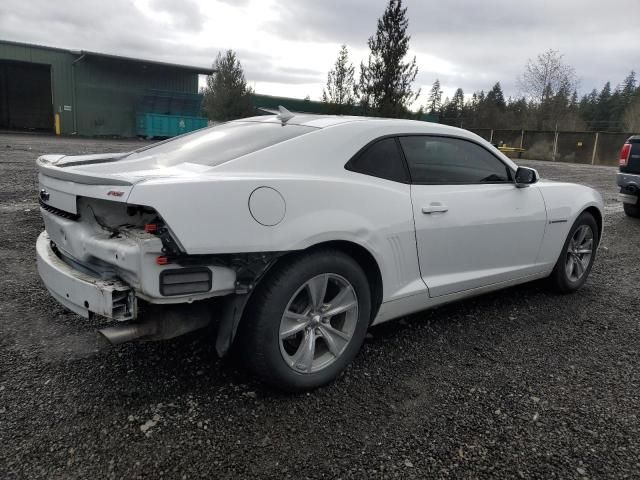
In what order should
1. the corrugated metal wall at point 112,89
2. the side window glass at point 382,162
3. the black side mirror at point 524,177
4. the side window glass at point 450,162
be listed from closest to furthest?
1. the side window glass at point 382,162
2. the side window glass at point 450,162
3. the black side mirror at point 524,177
4. the corrugated metal wall at point 112,89

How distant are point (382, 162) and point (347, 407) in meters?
1.43

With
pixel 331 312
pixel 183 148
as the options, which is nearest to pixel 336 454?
pixel 331 312

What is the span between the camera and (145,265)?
2.13m

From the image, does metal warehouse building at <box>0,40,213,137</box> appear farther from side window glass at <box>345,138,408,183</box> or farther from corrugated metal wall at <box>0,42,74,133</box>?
side window glass at <box>345,138,408,183</box>

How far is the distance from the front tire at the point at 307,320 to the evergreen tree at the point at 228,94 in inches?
1237

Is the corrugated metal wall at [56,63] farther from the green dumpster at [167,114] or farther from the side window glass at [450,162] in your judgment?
the side window glass at [450,162]

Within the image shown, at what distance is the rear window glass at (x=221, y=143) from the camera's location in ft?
9.12

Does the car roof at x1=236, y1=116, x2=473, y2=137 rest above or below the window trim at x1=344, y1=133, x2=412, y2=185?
above

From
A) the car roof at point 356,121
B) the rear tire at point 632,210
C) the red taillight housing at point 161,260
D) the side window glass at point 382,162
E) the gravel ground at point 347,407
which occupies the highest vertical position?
the car roof at point 356,121

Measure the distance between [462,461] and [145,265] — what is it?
162 cm

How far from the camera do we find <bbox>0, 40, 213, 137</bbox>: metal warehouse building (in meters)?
28.2

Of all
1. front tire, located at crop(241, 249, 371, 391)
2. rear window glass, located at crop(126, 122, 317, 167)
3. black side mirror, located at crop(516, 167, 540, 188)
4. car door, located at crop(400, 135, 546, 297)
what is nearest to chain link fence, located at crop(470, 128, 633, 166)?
black side mirror, located at crop(516, 167, 540, 188)

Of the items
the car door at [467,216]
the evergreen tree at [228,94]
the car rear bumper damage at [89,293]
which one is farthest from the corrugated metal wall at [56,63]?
the car door at [467,216]

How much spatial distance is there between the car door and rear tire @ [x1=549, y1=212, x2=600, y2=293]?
471 mm
